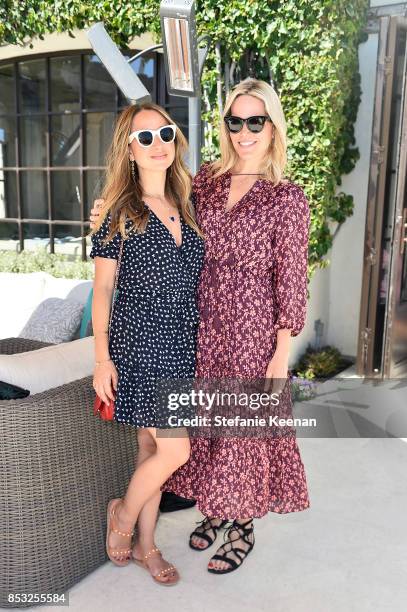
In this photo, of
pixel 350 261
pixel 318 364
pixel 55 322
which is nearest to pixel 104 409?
pixel 55 322

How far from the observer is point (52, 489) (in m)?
1.88

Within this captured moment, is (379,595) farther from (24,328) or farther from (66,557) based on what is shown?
(24,328)

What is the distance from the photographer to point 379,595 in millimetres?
2021

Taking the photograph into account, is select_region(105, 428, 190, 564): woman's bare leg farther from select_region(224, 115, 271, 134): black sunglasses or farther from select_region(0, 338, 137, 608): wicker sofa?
select_region(224, 115, 271, 134): black sunglasses

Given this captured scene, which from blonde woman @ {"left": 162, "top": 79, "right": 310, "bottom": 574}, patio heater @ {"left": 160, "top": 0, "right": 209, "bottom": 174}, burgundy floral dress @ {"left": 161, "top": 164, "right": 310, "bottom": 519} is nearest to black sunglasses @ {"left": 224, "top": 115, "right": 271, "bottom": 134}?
blonde woman @ {"left": 162, "top": 79, "right": 310, "bottom": 574}

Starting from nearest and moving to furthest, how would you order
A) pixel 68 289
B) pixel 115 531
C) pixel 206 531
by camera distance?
pixel 115 531, pixel 206 531, pixel 68 289

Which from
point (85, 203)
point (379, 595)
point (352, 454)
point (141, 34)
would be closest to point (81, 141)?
point (85, 203)

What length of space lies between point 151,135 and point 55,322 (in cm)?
160

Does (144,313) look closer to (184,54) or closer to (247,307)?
(247,307)

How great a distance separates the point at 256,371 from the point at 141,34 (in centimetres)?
328

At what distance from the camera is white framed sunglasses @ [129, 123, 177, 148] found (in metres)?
1.88

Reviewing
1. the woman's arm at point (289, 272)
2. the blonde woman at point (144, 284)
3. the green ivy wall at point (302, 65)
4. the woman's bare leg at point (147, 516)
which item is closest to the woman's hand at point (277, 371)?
the woman's arm at point (289, 272)

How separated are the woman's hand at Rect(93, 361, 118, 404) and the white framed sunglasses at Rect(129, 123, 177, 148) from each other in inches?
28.3

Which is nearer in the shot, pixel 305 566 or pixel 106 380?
pixel 106 380
